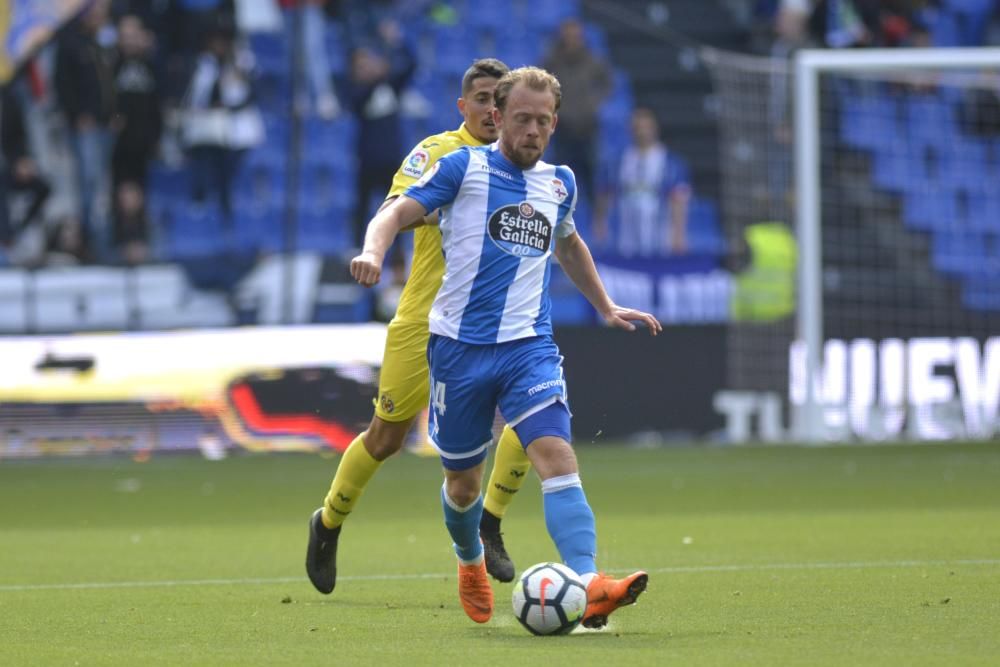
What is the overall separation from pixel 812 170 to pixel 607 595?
465 inches

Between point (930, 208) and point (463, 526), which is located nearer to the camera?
point (463, 526)

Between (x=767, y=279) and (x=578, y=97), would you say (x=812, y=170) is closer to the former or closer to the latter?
(x=767, y=279)

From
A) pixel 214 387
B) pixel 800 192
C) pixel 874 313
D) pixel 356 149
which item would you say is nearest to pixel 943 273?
pixel 874 313

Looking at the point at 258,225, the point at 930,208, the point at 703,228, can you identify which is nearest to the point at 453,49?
the point at 258,225

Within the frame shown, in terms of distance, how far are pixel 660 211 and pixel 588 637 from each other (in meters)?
13.1

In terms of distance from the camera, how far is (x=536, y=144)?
19.7 feet

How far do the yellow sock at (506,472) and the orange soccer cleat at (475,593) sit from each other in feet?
2.74

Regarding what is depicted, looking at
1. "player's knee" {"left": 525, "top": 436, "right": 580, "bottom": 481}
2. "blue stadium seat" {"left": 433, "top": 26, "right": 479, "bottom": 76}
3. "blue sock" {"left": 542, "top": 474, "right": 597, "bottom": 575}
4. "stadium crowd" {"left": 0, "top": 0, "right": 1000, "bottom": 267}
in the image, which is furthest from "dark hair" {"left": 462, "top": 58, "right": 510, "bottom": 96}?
"blue stadium seat" {"left": 433, "top": 26, "right": 479, "bottom": 76}

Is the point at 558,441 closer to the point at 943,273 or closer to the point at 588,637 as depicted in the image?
the point at 588,637

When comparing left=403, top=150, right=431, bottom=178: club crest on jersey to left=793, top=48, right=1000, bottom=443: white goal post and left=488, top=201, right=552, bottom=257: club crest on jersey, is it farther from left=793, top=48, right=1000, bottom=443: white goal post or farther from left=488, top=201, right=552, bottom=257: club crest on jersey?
left=793, top=48, right=1000, bottom=443: white goal post

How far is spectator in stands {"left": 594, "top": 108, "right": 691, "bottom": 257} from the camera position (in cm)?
1839

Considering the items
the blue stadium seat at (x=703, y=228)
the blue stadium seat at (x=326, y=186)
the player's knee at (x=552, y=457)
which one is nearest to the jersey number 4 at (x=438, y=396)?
the player's knee at (x=552, y=457)

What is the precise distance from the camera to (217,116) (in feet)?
60.2

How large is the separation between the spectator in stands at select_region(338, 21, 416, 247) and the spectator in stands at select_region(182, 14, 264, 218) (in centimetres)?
114
